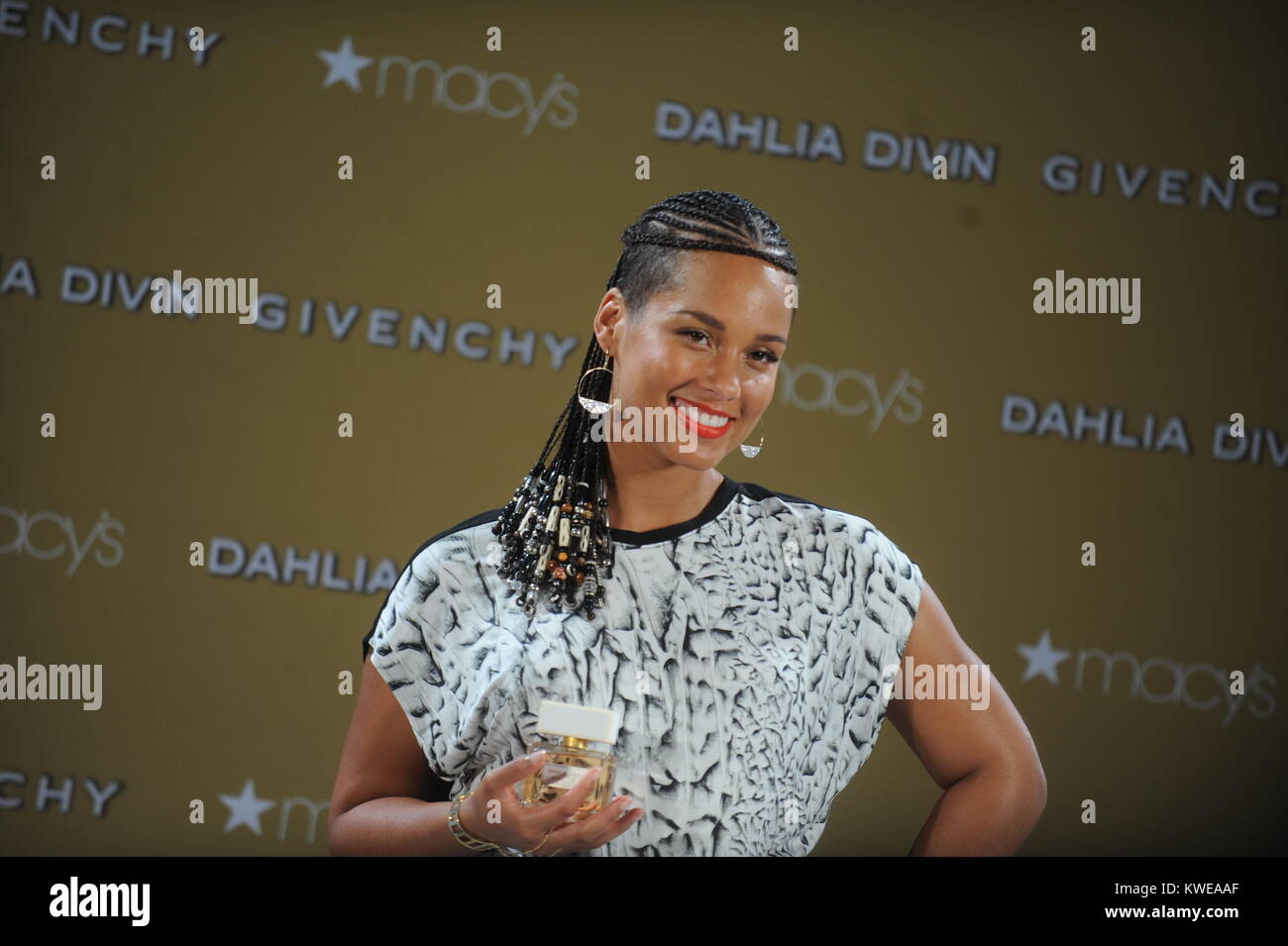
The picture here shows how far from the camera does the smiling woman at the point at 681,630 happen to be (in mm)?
1951

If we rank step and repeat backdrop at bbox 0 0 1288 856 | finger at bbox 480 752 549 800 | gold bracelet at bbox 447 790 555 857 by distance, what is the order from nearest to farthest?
finger at bbox 480 752 549 800
gold bracelet at bbox 447 790 555 857
step and repeat backdrop at bbox 0 0 1288 856

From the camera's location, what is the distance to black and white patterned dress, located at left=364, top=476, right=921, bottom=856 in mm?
1942

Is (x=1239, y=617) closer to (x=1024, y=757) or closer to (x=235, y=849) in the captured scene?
(x=1024, y=757)

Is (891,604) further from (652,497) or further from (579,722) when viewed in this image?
(579,722)

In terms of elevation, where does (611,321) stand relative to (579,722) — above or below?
above

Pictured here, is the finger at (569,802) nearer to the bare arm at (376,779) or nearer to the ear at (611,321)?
the bare arm at (376,779)

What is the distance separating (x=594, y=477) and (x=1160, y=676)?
2.31 m

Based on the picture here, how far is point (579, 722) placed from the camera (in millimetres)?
1718

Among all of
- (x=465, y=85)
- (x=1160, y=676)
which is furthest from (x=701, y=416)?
(x=1160, y=676)

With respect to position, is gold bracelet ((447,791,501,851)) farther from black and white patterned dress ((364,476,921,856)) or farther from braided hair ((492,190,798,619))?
braided hair ((492,190,798,619))

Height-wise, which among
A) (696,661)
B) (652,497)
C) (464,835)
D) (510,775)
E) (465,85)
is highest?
(465,85)

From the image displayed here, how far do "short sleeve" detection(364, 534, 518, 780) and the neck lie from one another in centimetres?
25

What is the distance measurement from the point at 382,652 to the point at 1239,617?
2.75 metres

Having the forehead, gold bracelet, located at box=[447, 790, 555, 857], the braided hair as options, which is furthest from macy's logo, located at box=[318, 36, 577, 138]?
gold bracelet, located at box=[447, 790, 555, 857]
